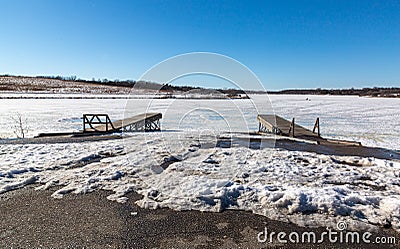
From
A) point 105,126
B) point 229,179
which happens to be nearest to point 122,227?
point 229,179

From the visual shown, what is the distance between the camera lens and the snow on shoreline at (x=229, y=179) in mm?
3576

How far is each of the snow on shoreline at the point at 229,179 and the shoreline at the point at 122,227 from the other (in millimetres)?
226

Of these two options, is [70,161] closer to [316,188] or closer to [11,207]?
[11,207]

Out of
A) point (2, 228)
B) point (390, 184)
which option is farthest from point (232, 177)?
point (2, 228)

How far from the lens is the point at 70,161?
19.4ft

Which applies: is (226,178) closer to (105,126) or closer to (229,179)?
(229,179)

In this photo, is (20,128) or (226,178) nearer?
(226,178)

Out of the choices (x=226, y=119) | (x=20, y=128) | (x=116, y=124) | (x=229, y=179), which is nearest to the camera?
(x=229, y=179)

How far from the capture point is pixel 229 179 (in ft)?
15.7

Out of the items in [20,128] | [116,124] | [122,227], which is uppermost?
[116,124]

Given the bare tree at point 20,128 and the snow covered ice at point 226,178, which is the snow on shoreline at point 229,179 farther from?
the bare tree at point 20,128

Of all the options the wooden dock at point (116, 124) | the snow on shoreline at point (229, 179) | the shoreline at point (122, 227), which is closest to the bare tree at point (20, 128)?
the wooden dock at point (116, 124)

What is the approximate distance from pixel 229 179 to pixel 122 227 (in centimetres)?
234

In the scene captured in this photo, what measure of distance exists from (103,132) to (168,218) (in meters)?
8.75
